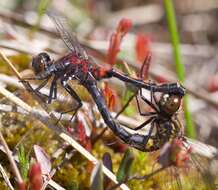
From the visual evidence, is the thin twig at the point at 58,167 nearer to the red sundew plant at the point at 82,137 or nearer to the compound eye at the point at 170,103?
the red sundew plant at the point at 82,137

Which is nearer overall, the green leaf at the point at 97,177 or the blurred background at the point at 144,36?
the green leaf at the point at 97,177

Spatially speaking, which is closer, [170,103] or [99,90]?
[170,103]

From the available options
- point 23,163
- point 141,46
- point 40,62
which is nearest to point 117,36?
point 40,62

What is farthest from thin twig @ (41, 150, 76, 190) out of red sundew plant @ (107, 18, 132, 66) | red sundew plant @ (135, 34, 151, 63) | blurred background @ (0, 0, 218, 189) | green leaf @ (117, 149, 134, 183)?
red sundew plant @ (135, 34, 151, 63)

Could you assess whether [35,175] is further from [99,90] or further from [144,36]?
[144,36]

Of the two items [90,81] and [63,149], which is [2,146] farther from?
[90,81]

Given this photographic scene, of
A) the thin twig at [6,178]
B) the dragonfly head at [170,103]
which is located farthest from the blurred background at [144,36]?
the thin twig at [6,178]

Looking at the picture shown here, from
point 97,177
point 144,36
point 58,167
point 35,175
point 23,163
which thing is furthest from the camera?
point 144,36
